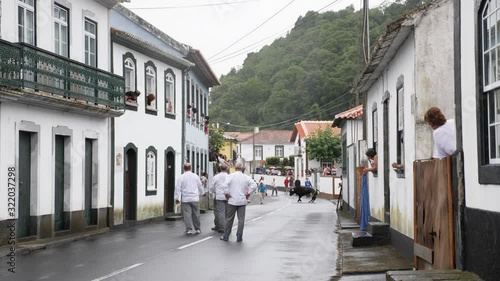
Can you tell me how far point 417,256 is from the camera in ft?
35.9

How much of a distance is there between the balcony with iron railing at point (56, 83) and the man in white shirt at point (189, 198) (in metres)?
3.64

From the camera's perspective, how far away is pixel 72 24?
21.2 metres

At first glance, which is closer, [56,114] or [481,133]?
[481,133]

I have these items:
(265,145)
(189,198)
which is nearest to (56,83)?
(189,198)

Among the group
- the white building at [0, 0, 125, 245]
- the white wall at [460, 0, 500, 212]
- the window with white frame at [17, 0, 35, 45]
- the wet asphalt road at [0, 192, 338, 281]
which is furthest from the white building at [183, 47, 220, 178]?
the white wall at [460, 0, 500, 212]

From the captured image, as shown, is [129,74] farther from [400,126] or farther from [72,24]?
[400,126]

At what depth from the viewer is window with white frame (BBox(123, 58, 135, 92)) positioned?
85.4 feet

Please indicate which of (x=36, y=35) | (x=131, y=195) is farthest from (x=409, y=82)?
(x=131, y=195)

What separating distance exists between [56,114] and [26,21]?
9.08ft

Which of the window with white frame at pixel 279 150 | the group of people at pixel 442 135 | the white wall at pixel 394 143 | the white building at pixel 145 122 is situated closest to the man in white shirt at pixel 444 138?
the group of people at pixel 442 135

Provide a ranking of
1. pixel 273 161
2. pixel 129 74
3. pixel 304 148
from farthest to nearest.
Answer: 1. pixel 273 161
2. pixel 304 148
3. pixel 129 74

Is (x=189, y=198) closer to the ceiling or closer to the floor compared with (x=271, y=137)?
closer to the floor

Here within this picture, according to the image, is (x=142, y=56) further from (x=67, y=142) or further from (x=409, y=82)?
(x=409, y=82)

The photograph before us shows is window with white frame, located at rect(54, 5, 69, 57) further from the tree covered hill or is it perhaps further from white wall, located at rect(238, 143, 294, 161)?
white wall, located at rect(238, 143, 294, 161)
